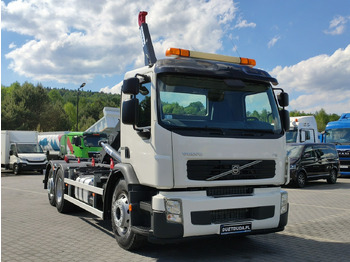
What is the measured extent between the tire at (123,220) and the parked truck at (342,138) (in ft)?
53.2

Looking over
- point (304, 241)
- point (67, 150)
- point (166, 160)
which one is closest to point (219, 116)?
point (166, 160)

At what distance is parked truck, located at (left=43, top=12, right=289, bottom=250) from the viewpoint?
5277 millimetres

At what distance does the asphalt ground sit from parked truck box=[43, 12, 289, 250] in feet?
1.42

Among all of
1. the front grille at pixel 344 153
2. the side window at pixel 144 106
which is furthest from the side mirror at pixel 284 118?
the front grille at pixel 344 153

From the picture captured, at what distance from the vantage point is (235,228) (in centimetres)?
548

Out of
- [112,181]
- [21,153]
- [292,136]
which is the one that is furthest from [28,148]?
[112,181]

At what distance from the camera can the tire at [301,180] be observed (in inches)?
616

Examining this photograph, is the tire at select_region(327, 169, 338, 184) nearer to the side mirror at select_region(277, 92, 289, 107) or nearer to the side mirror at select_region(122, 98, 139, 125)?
the side mirror at select_region(277, 92, 289, 107)

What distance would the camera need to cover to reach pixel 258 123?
5965 mm

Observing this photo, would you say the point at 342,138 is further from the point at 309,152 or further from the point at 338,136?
the point at 309,152

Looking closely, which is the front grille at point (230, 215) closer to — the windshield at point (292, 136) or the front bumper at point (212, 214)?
the front bumper at point (212, 214)

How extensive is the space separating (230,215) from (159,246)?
1.42 metres

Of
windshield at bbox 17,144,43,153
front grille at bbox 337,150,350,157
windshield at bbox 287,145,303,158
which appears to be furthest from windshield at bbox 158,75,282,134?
windshield at bbox 17,144,43,153

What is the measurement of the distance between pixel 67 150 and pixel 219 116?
75.4ft
